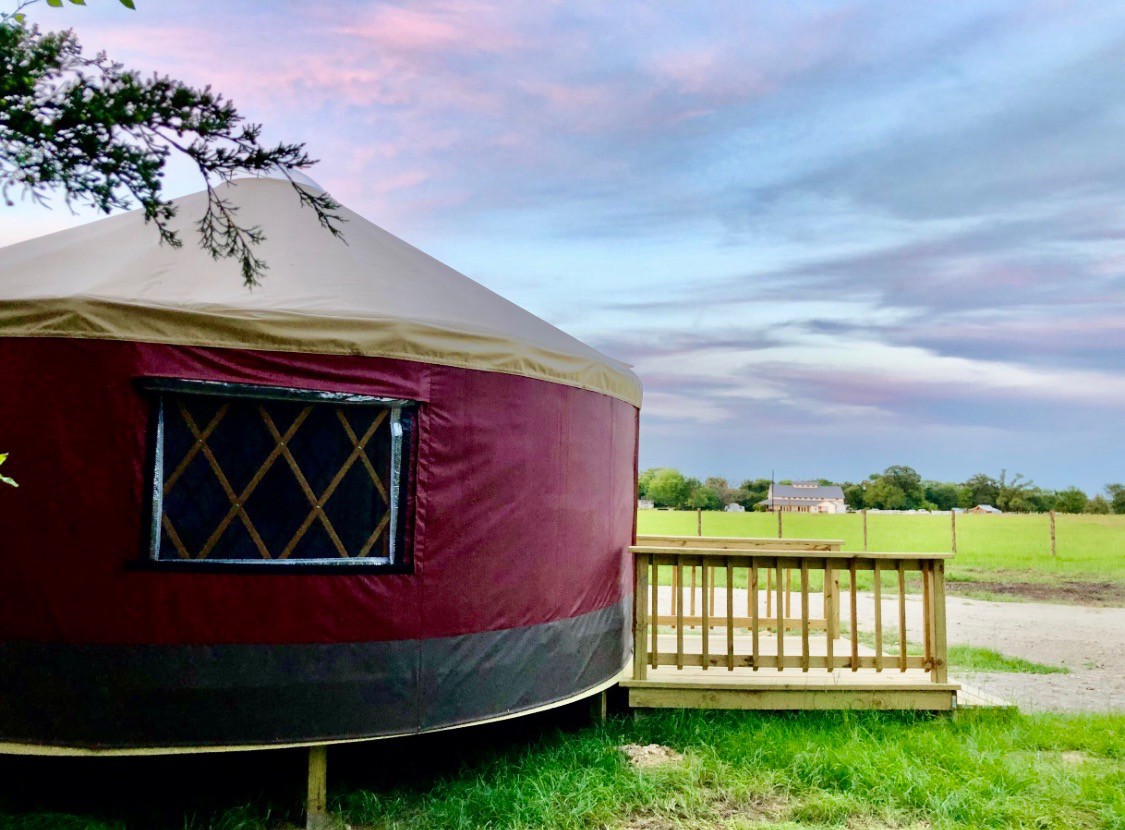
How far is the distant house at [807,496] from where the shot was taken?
44519 mm

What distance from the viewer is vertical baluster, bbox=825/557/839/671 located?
4.89 meters

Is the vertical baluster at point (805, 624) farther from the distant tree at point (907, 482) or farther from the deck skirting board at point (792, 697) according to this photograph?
the distant tree at point (907, 482)

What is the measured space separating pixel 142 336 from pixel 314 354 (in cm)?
61

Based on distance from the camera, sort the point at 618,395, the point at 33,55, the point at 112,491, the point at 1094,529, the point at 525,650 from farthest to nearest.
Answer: the point at 1094,529, the point at 618,395, the point at 525,650, the point at 112,491, the point at 33,55

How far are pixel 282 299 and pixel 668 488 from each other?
122 feet

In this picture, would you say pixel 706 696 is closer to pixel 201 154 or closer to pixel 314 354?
pixel 314 354

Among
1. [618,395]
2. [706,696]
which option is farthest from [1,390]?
[706,696]

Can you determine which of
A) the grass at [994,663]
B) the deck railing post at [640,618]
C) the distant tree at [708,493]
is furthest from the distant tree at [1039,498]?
the deck railing post at [640,618]

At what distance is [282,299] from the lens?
137 inches

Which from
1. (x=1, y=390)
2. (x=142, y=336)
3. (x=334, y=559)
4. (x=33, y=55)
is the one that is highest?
(x=33, y=55)

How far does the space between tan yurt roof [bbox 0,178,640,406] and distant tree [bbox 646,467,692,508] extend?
34934 millimetres

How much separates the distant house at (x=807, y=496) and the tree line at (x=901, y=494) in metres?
0.54

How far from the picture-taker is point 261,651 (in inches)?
131

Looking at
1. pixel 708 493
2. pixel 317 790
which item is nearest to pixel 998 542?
pixel 317 790
